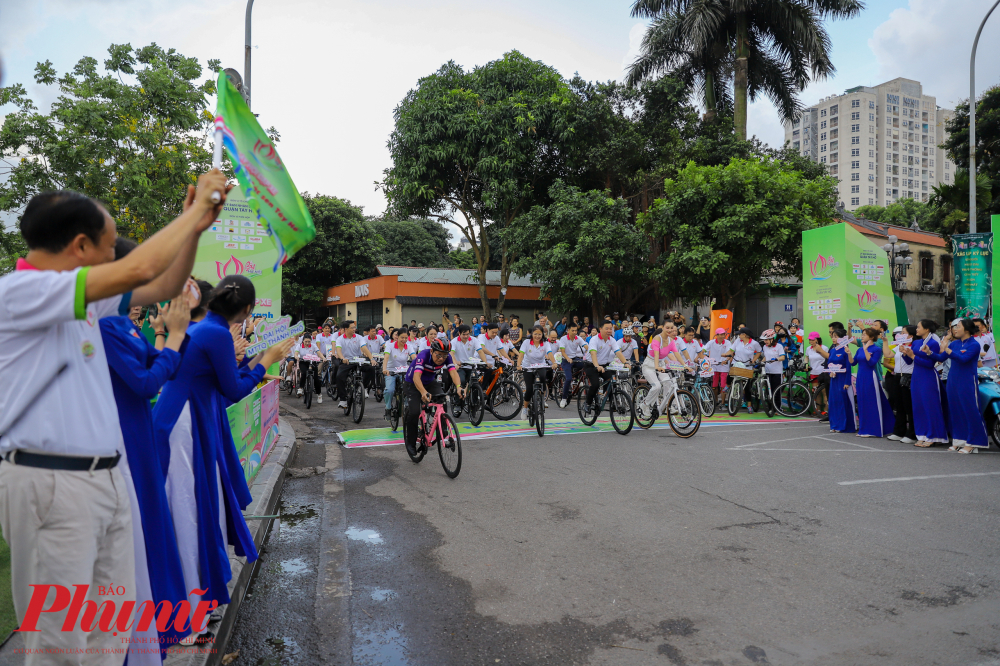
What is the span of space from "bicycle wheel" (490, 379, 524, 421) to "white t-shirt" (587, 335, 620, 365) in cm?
170

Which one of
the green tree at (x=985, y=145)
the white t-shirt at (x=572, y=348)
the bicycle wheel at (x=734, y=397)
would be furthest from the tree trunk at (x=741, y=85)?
the white t-shirt at (x=572, y=348)

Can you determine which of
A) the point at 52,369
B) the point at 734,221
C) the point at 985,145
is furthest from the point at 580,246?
the point at 52,369

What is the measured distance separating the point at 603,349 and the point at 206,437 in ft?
31.7

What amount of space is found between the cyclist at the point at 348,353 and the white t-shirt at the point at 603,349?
4.77 meters

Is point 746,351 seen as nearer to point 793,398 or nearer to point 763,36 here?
point 793,398

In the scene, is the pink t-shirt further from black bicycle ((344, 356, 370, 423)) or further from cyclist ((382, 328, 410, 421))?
black bicycle ((344, 356, 370, 423))

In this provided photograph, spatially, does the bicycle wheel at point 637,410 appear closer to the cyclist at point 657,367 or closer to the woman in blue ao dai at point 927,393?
the cyclist at point 657,367

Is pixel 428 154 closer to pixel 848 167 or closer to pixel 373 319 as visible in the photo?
pixel 373 319

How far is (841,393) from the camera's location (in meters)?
12.0

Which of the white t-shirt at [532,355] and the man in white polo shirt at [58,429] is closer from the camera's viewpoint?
the man in white polo shirt at [58,429]

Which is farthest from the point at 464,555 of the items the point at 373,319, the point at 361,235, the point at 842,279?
the point at 361,235

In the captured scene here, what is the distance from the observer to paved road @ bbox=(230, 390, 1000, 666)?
3.69 meters

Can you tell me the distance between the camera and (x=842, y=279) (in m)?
13.7

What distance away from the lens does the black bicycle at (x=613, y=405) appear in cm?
1113
